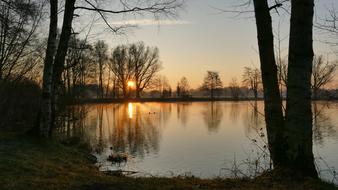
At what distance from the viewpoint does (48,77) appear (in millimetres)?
11602

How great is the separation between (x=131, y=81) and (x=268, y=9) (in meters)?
88.2

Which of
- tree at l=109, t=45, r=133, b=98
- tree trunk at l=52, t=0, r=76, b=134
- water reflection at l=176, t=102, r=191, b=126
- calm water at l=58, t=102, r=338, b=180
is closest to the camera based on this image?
tree trunk at l=52, t=0, r=76, b=134

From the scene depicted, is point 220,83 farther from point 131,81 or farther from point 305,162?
point 305,162

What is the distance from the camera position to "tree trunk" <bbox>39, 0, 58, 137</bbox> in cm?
1155

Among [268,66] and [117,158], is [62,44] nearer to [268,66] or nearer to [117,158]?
[117,158]

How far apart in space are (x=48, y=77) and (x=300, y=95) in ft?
25.3

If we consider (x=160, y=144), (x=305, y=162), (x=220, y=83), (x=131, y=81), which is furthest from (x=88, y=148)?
(x=220, y=83)

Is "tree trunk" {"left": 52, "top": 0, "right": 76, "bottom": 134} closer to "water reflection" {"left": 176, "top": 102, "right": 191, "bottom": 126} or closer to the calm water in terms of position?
the calm water

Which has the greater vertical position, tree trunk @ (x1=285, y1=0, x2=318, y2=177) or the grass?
tree trunk @ (x1=285, y1=0, x2=318, y2=177)

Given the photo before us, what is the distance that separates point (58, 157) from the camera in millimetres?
11188

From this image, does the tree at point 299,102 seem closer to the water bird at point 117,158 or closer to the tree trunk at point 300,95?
the tree trunk at point 300,95

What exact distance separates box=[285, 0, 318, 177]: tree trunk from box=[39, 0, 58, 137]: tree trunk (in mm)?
7434

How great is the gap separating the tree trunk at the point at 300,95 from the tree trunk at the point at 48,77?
7434 millimetres

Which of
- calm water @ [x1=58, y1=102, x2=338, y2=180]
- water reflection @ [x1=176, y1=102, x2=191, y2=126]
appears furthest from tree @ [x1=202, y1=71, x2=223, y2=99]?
calm water @ [x1=58, y1=102, x2=338, y2=180]
